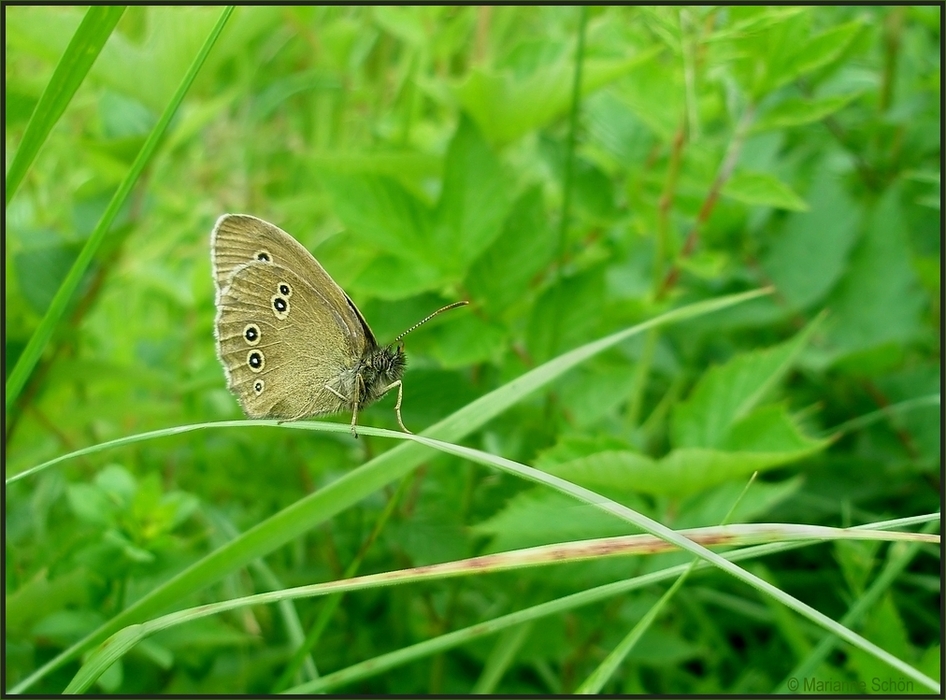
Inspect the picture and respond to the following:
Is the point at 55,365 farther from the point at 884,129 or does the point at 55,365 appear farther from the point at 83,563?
the point at 884,129

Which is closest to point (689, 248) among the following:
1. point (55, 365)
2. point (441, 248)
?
point (441, 248)

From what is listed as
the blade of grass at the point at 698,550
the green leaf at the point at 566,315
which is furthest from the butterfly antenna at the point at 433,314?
the blade of grass at the point at 698,550

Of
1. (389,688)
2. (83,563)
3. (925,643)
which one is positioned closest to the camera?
(83,563)

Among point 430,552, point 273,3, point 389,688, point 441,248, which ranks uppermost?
point 273,3

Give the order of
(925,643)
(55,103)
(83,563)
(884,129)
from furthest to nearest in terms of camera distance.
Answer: (884,129) → (925,643) → (83,563) → (55,103)

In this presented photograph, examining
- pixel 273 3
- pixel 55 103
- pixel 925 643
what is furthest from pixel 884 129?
pixel 55 103

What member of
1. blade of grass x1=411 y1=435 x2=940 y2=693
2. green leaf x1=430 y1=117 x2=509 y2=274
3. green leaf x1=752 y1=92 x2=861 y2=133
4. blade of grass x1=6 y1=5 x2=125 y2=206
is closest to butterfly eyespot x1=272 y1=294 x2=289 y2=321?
green leaf x1=430 y1=117 x2=509 y2=274

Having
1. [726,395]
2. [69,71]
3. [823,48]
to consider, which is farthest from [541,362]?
[69,71]

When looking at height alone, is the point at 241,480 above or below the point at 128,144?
below

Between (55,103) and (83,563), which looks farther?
(83,563)
